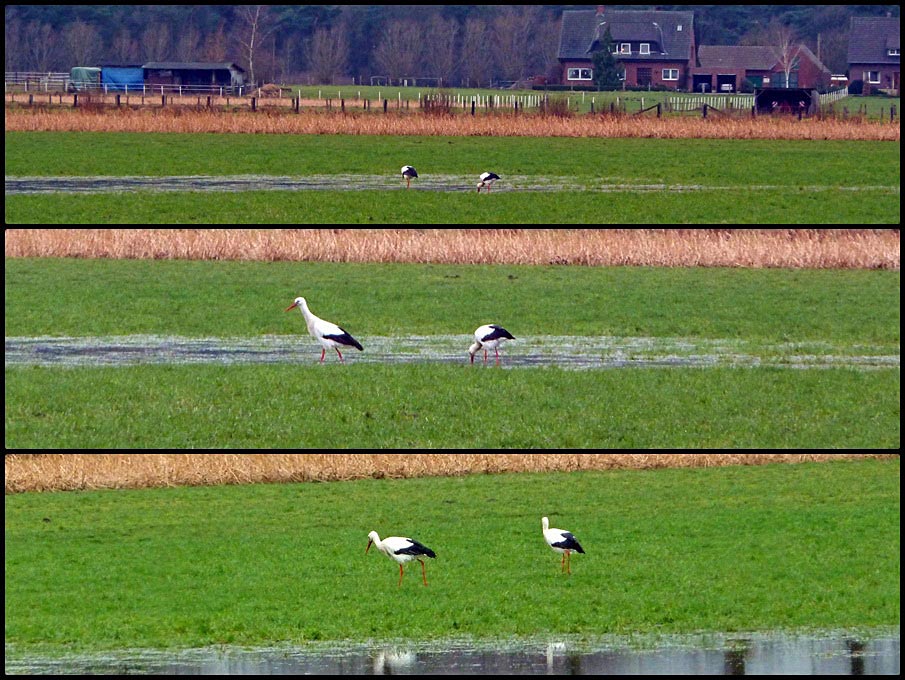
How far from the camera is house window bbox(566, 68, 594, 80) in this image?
123 ft

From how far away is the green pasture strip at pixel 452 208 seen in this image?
26281 mm

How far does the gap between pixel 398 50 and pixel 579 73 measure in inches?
223

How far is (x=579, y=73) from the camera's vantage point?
37.8 meters

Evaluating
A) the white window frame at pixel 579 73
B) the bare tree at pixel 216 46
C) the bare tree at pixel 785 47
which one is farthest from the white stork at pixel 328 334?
the bare tree at pixel 785 47

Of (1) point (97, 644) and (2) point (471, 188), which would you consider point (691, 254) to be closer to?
(2) point (471, 188)

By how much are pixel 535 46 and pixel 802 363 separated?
63.1 feet

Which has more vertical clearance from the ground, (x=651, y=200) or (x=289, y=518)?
(x=651, y=200)

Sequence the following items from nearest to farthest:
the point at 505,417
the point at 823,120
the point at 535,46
Answer: the point at 505,417 < the point at 535,46 < the point at 823,120

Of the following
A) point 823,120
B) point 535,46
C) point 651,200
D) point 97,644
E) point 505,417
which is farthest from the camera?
point 823,120

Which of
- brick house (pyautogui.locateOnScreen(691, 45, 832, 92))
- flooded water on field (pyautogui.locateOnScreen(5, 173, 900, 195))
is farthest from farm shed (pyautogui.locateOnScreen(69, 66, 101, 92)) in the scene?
brick house (pyautogui.locateOnScreen(691, 45, 832, 92))

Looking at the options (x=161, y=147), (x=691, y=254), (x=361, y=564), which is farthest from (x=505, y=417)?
(x=161, y=147)

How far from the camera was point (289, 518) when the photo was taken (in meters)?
22.3

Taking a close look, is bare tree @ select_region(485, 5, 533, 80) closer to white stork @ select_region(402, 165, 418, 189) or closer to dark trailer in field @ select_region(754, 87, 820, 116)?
white stork @ select_region(402, 165, 418, 189)

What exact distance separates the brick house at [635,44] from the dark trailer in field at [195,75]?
457 inches
